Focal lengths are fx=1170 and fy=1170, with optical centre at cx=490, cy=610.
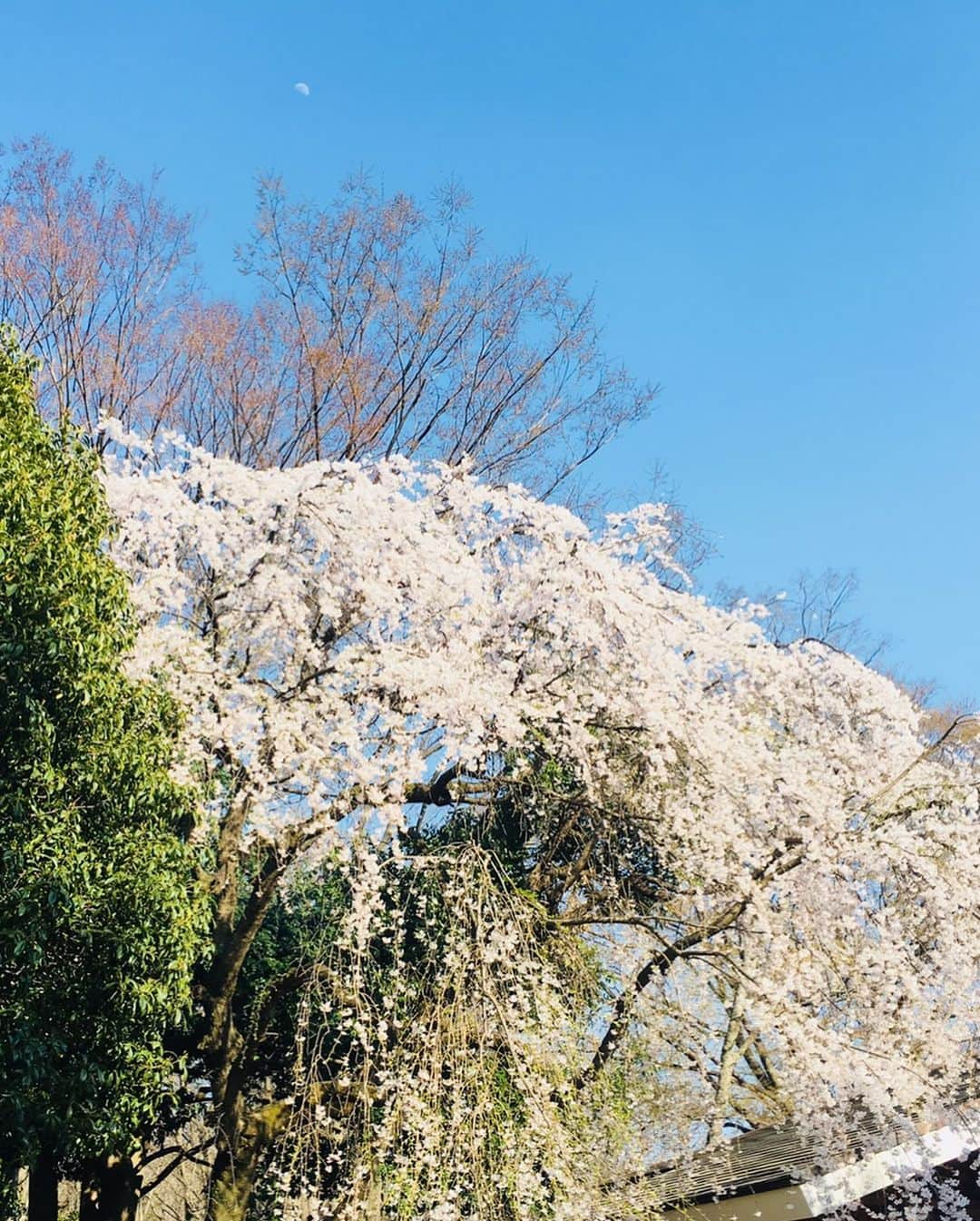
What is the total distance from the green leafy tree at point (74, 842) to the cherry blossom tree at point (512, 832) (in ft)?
2.87

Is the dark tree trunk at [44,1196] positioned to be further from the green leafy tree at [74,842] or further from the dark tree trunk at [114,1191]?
the green leafy tree at [74,842]

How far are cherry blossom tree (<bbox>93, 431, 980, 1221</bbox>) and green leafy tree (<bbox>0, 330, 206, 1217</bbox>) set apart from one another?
2.87ft

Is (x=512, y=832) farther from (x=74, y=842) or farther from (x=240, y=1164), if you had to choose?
(x=74, y=842)

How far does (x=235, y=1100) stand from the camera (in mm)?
6738

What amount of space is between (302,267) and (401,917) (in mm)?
6517

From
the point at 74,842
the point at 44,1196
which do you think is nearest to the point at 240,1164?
the point at 44,1196

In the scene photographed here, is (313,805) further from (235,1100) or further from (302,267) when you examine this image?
(302,267)

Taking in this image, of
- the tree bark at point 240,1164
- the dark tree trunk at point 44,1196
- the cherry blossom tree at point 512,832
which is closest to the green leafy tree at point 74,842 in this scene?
the cherry blossom tree at point 512,832

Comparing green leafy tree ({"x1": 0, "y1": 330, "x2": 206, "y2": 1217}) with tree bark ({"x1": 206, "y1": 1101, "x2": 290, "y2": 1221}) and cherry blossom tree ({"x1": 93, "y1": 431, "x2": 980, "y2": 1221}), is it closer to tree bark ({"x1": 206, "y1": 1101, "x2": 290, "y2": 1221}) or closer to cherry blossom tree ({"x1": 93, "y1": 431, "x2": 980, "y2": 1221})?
cherry blossom tree ({"x1": 93, "y1": 431, "x2": 980, "y2": 1221})

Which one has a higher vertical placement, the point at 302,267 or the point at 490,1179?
the point at 302,267

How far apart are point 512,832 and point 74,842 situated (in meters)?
3.69

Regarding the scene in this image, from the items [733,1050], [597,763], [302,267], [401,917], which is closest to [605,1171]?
[401,917]

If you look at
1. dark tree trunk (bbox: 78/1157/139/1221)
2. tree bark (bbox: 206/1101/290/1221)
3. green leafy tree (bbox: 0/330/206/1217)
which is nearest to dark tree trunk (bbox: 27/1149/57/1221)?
dark tree trunk (bbox: 78/1157/139/1221)

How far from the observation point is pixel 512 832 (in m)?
8.10
